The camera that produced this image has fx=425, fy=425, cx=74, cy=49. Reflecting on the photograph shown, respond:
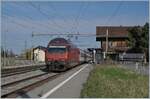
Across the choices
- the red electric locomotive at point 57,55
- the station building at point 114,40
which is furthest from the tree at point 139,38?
the red electric locomotive at point 57,55

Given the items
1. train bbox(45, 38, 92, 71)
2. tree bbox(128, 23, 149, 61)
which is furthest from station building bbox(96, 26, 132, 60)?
train bbox(45, 38, 92, 71)

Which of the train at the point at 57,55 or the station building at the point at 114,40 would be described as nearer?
the train at the point at 57,55

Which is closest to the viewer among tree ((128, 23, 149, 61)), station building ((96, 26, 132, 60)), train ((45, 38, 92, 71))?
train ((45, 38, 92, 71))

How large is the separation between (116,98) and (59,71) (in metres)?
30.0

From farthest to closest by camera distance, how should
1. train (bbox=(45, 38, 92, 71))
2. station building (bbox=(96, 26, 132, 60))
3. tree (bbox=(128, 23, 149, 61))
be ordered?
1. station building (bbox=(96, 26, 132, 60))
2. tree (bbox=(128, 23, 149, 61))
3. train (bbox=(45, 38, 92, 71))

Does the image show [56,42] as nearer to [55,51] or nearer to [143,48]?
[55,51]

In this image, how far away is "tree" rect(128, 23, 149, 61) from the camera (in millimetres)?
73438

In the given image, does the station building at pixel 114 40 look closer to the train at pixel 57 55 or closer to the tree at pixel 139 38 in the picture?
the tree at pixel 139 38

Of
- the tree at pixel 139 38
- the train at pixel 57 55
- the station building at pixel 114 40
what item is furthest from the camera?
Answer: the station building at pixel 114 40

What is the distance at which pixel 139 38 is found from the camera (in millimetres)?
75125

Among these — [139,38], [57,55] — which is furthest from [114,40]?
[57,55]

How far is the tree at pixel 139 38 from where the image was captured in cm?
7344

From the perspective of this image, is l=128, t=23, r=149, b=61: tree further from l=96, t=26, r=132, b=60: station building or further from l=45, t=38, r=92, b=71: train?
l=45, t=38, r=92, b=71: train

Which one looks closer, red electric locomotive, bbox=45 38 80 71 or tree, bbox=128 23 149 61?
red electric locomotive, bbox=45 38 80 71
